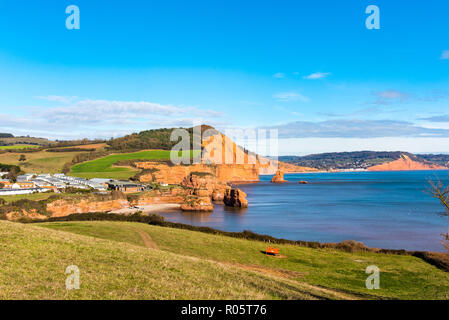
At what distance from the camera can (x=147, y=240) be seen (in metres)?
31.6

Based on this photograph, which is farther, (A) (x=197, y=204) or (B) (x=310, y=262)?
(A) (x=197, y=204)

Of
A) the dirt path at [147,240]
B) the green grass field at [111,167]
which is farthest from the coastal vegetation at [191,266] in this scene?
the green grass field at [111,167]

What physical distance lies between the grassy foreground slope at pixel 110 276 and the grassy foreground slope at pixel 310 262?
4409 millimetres

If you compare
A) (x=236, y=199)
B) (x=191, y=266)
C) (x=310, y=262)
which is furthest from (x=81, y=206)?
(x=191, y=266)

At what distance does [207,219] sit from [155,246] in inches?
1431

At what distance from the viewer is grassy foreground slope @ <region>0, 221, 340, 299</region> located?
11.2 m

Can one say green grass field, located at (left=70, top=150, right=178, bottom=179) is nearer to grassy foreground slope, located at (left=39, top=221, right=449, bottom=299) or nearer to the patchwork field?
the patchwork field

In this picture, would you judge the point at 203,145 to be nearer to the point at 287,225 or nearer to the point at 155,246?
the point at 287,225

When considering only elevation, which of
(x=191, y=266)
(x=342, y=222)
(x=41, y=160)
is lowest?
(x=342, y=222)

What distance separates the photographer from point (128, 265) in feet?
51.4

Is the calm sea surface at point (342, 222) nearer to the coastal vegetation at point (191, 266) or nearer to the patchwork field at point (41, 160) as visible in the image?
the coastal vegetation at point (191, 266)

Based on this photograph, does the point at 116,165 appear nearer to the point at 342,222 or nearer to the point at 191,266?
the point at 342,222

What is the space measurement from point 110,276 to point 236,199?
72.0 meters
